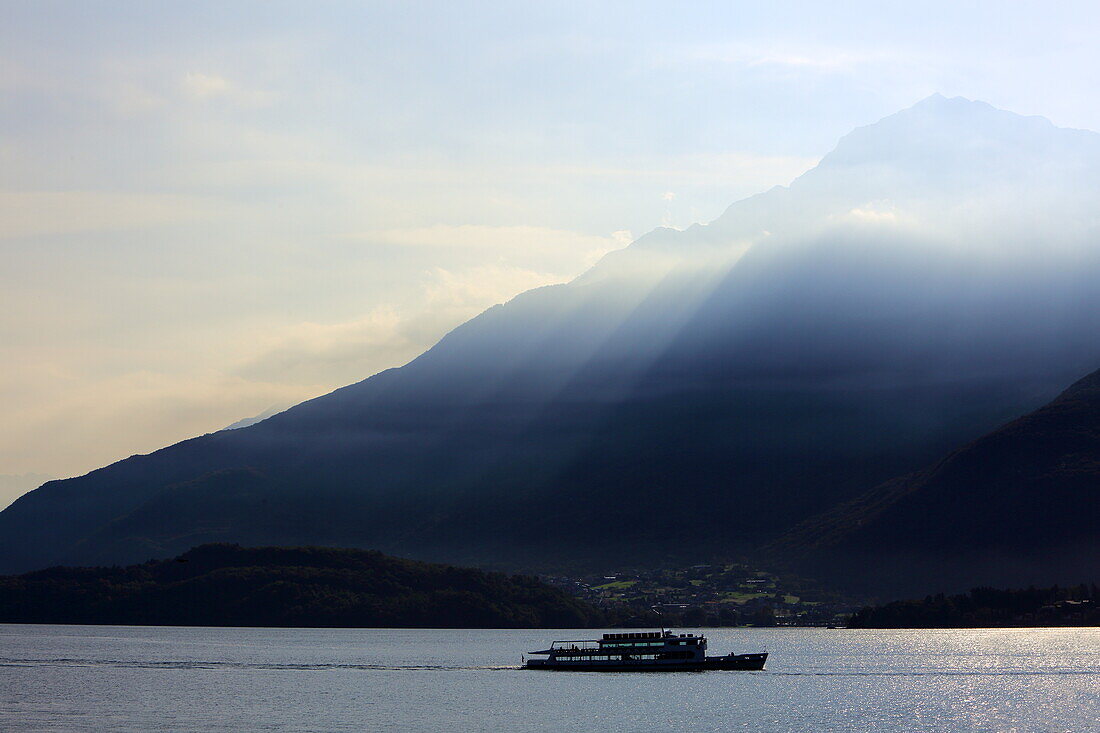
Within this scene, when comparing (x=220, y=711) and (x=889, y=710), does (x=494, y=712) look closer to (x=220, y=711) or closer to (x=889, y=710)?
(x=220, y=711)

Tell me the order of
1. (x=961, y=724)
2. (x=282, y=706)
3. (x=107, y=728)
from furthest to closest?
(x=282, y=706)
(x=961, y=724)
(x=107, y=728)

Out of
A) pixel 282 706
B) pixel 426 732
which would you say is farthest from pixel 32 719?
pixel 426 732

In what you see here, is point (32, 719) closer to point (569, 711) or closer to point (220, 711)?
point (220, 711)

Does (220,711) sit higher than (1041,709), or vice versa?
(220,711)

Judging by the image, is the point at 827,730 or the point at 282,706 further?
the point at 282,706

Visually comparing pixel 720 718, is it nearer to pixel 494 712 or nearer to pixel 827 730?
pixel 827 730

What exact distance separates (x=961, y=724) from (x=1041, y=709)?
2235cm

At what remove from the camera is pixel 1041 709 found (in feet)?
620

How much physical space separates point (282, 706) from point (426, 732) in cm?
3352

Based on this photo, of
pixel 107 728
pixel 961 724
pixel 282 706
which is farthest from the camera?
pixel 282 706

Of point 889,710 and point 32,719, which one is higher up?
point 32,719

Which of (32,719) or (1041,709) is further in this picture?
(1041,709)

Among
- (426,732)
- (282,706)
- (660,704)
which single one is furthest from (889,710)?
(282,706)

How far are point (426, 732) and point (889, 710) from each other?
6554cm
